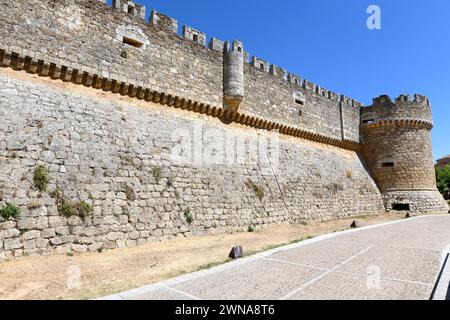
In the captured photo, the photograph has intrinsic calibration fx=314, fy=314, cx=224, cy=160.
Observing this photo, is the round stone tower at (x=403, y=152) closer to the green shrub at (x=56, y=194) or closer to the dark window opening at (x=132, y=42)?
the dark window opening at (x=132, y=42)

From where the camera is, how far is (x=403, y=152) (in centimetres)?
2031

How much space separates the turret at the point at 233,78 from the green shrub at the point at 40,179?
24.5ft

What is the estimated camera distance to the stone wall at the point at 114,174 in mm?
7328

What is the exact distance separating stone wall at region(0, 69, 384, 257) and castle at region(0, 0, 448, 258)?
34 millimetres

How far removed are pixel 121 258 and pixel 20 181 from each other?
9.70 feet

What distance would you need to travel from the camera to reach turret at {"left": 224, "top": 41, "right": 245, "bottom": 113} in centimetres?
1303

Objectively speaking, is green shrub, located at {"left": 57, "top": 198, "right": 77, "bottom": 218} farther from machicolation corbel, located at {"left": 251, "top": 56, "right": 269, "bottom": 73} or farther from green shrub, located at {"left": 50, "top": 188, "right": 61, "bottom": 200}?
machicolation corbel, located at {"left": 251, "top": 56, "right": 269, "bottom": 73}

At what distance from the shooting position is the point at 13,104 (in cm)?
784

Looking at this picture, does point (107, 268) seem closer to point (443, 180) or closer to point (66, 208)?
point (66, 208)

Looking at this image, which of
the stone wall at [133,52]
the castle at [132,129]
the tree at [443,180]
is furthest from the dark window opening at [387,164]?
the tree at [443,180]

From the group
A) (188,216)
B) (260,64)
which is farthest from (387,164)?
(188,216)

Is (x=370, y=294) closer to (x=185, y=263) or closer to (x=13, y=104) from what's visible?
(x=185, y=263)
